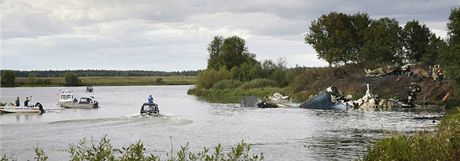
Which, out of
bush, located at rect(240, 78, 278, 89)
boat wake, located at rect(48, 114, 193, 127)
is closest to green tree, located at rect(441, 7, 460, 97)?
boat wake, located at rect(48, 114, 193, 127)

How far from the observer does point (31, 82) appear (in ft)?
651

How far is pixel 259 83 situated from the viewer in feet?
353

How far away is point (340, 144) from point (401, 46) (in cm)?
6964

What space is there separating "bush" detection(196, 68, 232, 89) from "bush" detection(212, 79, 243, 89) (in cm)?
317

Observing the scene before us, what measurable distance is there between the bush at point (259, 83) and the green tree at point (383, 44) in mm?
18399

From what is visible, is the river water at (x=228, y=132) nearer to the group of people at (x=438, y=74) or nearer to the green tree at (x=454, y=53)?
the green tree at (x=454, y=53)

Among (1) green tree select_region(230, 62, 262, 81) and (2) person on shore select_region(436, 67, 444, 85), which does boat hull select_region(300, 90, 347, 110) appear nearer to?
(2) person on shore select_region(436, 67, 444, 85)

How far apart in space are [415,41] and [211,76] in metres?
37.2

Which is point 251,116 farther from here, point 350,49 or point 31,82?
point 31,82

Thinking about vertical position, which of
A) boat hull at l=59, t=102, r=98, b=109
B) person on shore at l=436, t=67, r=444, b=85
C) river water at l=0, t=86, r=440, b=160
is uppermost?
person on shore at l=436, t=67, r=444, b=85

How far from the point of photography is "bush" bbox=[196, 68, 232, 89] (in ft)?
386

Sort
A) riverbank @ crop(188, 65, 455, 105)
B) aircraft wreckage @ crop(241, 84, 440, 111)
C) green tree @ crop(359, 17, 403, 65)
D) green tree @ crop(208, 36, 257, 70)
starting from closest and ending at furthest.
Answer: aircraft wreckage @ crop(241, 84, 440, 111)
riverbank @ crop(188, 65, 455, 105)
green tree @ crop(359, 17, 403, 65)
green tree @ crop(208, 36, 257, 70)

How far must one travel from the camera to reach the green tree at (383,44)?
300 ft

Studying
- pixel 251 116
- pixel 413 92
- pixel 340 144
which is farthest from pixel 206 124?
pixel 413 92
